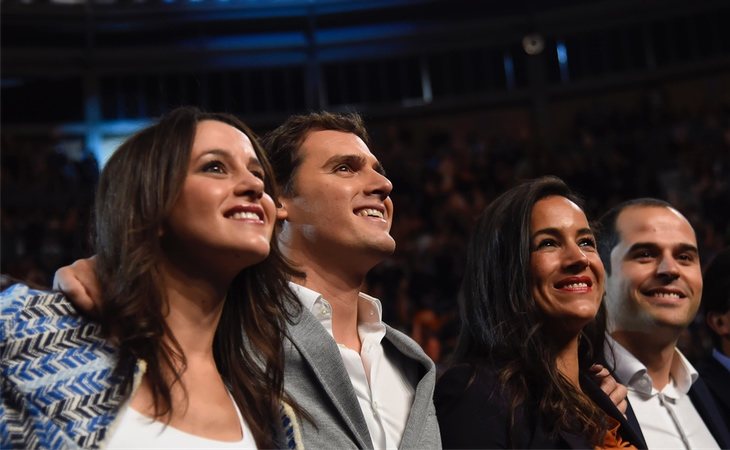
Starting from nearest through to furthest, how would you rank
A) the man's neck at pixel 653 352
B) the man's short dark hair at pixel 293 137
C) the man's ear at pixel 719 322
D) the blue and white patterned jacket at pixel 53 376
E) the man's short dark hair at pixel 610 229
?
1. the blue and white patterned jacket at pixel 53 376
2. the man's short dark hair at pixel 293 137
3. the man's neck at pixel 653 352
4. the man's short dark hair at pixel 610 229
5. the man's ear at pixel 719 322

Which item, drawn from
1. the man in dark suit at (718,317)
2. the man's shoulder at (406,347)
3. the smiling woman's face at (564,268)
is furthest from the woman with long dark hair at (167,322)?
the man in dark suit at (718,317)

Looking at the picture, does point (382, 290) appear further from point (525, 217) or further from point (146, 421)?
point (146, 421)

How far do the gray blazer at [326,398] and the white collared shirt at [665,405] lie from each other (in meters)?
0.74

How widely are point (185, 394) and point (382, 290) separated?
4.93 m

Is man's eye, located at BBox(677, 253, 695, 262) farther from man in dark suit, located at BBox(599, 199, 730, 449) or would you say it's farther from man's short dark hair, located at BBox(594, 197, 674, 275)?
man's short dark hair, located at BBox(594, 197, 674, 275)

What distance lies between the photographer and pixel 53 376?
1431mm

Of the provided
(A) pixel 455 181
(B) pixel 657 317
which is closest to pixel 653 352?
(B) pixel 657 317

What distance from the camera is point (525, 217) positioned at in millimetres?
2264

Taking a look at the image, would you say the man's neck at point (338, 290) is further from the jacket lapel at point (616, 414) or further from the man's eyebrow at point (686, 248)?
the man's eyebrow at point (686, 248)

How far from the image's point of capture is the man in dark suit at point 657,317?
2.49m

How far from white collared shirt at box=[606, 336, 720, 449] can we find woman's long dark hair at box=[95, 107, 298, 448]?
1140 mm

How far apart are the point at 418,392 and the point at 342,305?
281 millimetres

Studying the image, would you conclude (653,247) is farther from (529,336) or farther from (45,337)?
(45,337)

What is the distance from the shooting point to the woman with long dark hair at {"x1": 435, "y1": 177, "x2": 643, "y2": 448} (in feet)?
6.64
